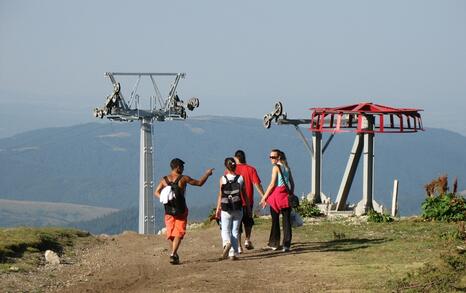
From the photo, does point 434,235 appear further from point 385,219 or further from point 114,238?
point 114,238

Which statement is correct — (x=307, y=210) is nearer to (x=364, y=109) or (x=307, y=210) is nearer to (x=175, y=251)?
(x=364, y=109)

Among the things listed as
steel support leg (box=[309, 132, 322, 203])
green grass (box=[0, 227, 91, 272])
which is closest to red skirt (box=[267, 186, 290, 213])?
green grass (box=[0, 227, 91, 272])

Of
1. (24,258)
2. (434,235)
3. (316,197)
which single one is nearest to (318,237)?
(434,235)

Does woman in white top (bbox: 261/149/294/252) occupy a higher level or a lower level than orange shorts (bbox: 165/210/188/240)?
higher

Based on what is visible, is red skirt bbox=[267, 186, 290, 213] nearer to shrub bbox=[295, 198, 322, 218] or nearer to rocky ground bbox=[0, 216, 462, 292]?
rocky ground bbox=[0, 216, 462, 292]

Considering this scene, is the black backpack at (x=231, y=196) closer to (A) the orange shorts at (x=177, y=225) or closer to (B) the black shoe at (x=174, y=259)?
(A) the orange shorts at (x=177, y=225)

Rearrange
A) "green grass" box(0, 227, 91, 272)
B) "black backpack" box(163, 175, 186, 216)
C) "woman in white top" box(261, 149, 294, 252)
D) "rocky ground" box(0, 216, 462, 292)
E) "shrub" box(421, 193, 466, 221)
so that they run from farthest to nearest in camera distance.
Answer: "shrub" box(421, 193, 466, 221) → "green grass" box(0, 227, 91, 272) → "woman in white top" box(261, 149, 294, 252) → "black backpack" box(163, 175, 186, 216) → "rocky ground" box(0, 216, 462, 292)

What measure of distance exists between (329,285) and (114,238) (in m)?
11.0

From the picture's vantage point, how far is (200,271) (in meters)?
16.1

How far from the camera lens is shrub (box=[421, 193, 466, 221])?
24.4 meters

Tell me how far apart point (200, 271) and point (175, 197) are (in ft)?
4.91

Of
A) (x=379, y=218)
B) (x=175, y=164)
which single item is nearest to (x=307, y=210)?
(x=379, y=218)

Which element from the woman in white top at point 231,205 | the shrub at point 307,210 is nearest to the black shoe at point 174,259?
the woman in white top at point 231,205

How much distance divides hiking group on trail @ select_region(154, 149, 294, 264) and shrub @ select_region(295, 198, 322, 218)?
1025 cm
